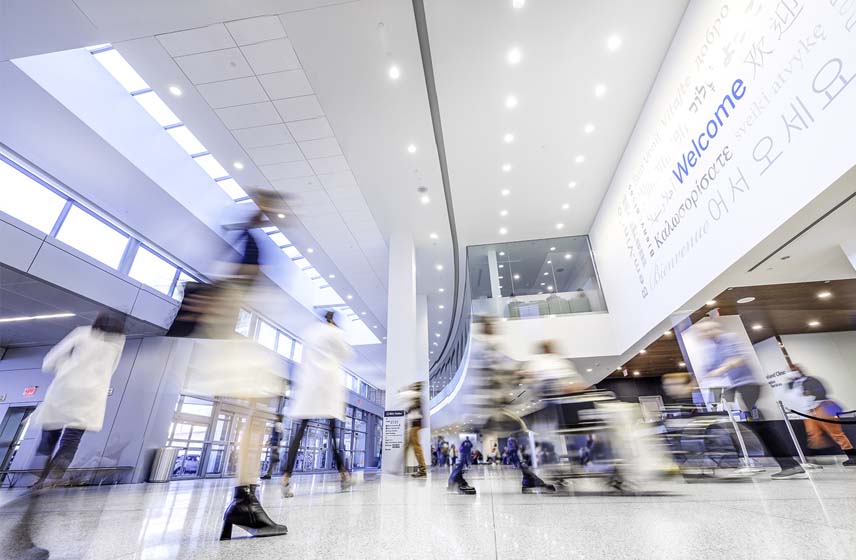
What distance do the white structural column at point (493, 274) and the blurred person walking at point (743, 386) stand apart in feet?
18.8

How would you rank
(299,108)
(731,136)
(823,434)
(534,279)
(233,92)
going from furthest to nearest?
(534,279) < (823,434) < (299,108) < (233,92) < (731,136)

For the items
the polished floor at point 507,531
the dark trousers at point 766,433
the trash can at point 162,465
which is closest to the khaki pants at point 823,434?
the dark trousers at point 766,433

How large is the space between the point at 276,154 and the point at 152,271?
14.9ft

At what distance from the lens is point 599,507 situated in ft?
6.98

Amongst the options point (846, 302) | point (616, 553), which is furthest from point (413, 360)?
point (846, 302)

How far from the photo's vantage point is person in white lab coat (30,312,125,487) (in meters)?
2.25

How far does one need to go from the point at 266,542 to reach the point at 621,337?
9043 millimetres

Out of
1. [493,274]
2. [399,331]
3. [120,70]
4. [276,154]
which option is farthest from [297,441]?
[493,274]

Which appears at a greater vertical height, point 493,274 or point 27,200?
point 493,274

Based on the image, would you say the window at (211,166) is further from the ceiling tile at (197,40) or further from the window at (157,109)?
the ceiling tile at (197,40)

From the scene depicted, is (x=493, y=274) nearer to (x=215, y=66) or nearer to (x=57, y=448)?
(x=215, y=66)

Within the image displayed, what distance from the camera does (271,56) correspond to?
583cm

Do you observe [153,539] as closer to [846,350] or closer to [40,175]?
[40,175]

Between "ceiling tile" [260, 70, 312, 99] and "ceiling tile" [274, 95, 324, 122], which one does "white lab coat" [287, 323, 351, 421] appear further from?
"ceiling tile" [274, 95, 324, 122]
